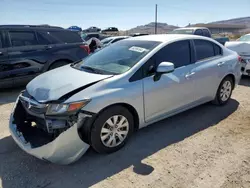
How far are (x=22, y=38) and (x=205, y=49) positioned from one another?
4.55 metres

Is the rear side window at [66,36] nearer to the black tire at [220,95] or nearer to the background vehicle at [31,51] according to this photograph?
the background vehicle at [31,51]

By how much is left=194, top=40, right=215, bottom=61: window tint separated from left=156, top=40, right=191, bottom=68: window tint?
25 cm

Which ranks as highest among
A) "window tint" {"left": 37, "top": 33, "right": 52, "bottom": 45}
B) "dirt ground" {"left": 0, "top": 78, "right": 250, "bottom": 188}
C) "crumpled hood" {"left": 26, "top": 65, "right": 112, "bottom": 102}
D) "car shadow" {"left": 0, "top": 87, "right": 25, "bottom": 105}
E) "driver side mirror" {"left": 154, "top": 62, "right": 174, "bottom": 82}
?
"window tint" {"left": 37, "top": 33, "right": 52, "bottom": 45}

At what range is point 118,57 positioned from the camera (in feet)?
12.2

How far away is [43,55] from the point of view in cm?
624

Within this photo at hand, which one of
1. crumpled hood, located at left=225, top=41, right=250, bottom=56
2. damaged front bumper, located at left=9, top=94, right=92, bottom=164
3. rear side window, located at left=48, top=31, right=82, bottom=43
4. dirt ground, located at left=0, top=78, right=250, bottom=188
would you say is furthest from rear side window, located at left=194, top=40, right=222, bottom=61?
rear side window, located at left=48, top=31, right=82, bottom=43

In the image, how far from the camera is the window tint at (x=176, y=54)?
361cm

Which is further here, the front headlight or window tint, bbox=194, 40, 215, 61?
window tint, bbox=194, 40, 215, 61

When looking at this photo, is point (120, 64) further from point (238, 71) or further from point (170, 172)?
point (238, 71)

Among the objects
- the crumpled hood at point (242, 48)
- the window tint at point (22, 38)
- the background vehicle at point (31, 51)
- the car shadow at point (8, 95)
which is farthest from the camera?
the crumpled hood at point (242, 48)

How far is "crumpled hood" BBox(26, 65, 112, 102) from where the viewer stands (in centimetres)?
288

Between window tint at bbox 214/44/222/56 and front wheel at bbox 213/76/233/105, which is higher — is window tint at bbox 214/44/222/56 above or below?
above

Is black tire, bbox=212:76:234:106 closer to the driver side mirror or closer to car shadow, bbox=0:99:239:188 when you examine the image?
car shadow, bbox=0:99:239:188

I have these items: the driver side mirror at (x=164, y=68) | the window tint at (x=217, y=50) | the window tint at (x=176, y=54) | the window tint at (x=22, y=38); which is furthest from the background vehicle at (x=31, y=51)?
the driver side mirror at (x=164, y=68)
